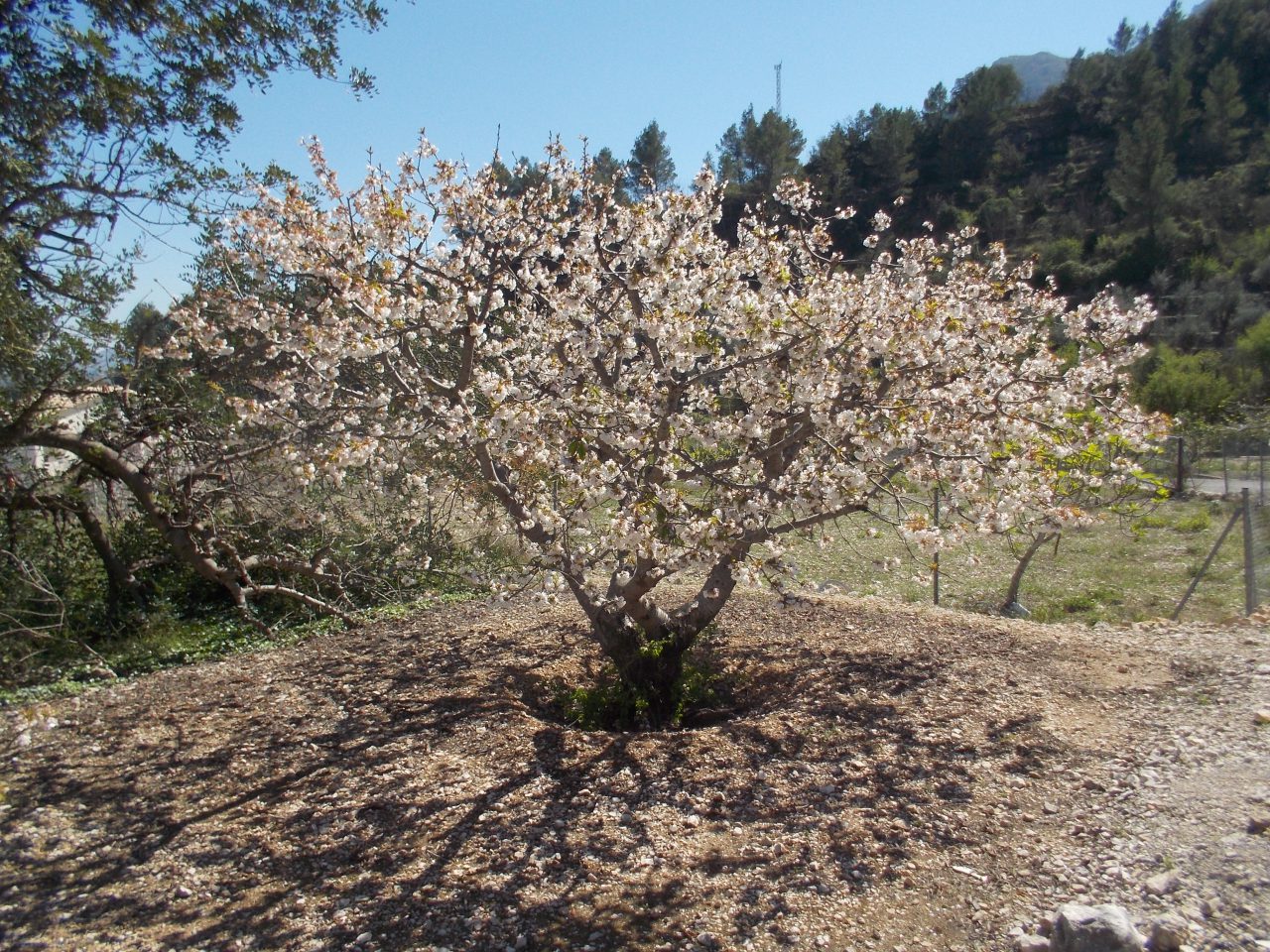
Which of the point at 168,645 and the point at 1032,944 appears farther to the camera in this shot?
the point at 168,645

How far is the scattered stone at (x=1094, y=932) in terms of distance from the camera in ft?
8.63

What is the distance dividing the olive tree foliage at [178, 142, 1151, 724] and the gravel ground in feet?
3.45

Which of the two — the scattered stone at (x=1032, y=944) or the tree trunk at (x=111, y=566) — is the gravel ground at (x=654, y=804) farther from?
the tree trunk at (x=111, y=566)

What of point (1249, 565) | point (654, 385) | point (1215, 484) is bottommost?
point (1249, 565)

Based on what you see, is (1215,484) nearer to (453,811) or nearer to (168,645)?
(453,811)

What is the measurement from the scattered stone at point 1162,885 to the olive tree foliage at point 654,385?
1.52 metres

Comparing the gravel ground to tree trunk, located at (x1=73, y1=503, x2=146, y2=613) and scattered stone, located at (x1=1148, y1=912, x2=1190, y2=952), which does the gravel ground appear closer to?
scattered stone, located at (x1=1148, y1=912, x2=1190, y2=952)

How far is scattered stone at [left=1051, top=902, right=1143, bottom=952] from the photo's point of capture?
8.63 feet

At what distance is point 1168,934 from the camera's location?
Answer: 271cm

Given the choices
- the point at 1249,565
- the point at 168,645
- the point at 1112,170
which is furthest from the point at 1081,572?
the point at 1112,170

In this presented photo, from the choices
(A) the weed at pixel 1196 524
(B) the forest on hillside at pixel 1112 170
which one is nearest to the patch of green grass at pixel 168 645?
(A) the weed at pixel 1196 524

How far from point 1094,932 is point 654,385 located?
3.25m

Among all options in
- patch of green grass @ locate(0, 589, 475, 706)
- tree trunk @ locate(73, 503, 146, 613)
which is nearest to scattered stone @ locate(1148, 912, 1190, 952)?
patch of green grass @ locate(0, 589, 475, 706)

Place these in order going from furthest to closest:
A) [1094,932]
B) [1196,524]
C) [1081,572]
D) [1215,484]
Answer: [1215,484] → [1196,524] → [1081,572] → [1094,932]
